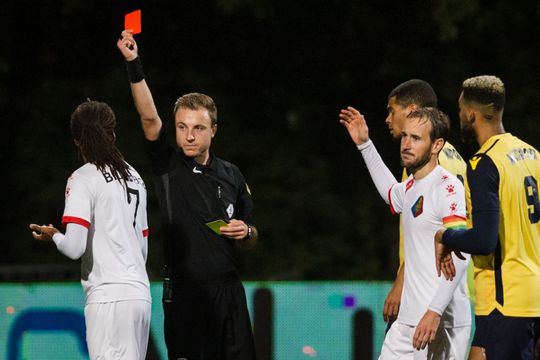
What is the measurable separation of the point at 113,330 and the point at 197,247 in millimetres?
837

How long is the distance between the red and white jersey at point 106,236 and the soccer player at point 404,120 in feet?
4.76

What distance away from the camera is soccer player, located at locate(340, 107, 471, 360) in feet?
17.5

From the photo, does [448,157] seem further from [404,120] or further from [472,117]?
[472,117]

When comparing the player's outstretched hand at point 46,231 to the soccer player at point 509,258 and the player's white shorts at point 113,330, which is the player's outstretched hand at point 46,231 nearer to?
the player's white shorts at point 113,330

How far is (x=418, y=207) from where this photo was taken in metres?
5.48

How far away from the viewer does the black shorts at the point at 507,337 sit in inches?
207

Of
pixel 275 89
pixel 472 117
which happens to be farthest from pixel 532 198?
pixel 275 89

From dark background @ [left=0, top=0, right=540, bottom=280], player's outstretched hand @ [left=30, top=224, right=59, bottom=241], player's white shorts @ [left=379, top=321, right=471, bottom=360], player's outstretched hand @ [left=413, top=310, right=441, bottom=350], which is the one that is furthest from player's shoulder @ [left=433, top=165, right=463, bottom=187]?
dark background @ [left=0, top=0, right=540, bottom=280]

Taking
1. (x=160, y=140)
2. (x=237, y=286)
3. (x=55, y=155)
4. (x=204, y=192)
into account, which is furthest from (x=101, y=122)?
(x=55, y=155)

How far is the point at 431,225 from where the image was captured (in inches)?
214

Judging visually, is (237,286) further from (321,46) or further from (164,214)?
(321,46)

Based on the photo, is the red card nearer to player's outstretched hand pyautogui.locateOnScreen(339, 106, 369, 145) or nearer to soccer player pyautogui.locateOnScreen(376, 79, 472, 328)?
player's outstretched hand pyautogui.locateOnScreen(339, 106, 369, 145)

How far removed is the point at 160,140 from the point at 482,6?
12.1 meters

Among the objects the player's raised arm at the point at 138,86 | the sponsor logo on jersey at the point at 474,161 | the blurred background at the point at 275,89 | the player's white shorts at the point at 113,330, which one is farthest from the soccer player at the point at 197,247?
the blurred background at the point at 275,89
